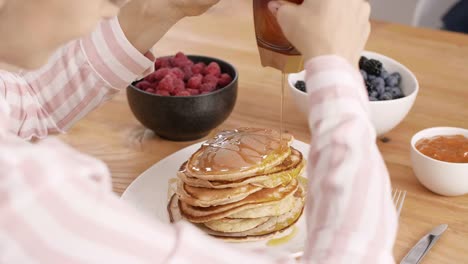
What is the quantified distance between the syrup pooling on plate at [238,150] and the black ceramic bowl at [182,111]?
9cm

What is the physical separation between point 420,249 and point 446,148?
0.92ft

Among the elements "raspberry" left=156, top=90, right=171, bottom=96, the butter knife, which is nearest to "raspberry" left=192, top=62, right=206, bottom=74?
"raspberry" left=156, top=90, right=171, bottom=96

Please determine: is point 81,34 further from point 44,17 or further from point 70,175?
point 70,175

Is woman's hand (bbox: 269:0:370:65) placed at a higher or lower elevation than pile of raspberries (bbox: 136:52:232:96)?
higher

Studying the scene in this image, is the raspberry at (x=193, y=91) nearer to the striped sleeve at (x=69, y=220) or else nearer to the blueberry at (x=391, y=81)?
the blueberry at (x=391, y=81)

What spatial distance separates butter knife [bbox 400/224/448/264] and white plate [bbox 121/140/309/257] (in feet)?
0.56

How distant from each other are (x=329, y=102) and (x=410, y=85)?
0.77 meters

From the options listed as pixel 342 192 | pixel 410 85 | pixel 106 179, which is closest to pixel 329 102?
pixel 342 192

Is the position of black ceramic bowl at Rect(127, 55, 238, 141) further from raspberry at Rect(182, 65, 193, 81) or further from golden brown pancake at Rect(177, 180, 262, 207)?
golden brown pancake at Rect(177, 180, 262, 207)

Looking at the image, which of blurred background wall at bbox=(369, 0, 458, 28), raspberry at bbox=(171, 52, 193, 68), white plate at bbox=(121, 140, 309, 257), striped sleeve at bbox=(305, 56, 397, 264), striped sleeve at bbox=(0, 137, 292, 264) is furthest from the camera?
blurred background wall at bbox=(369, 0, 458, 28)

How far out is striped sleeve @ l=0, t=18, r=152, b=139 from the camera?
1.21 m

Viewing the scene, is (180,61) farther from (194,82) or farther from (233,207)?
(233,207)

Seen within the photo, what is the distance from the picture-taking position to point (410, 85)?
1464 millimetres

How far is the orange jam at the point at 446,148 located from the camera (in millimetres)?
1232
